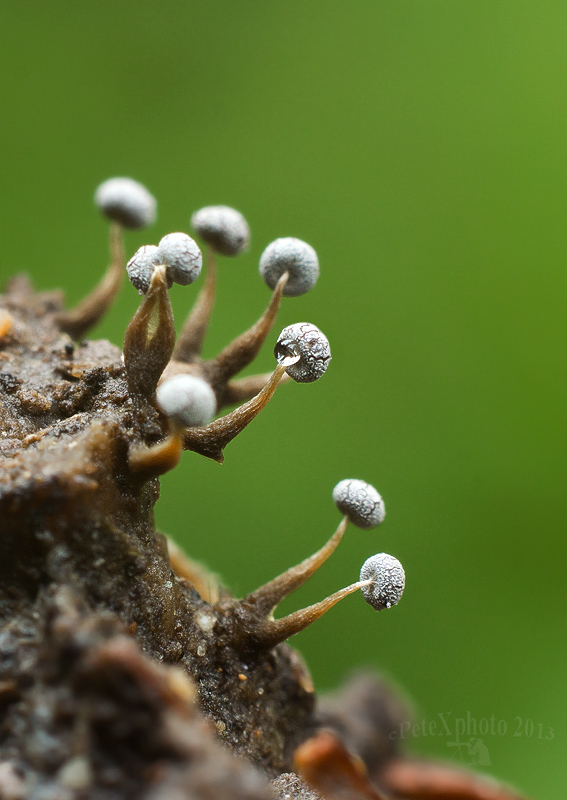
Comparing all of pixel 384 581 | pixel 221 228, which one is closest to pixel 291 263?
pixel 221 228

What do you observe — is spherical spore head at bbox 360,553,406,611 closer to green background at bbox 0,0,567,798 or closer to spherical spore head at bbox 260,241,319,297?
spherical spore head at bbox 260,241,319,297

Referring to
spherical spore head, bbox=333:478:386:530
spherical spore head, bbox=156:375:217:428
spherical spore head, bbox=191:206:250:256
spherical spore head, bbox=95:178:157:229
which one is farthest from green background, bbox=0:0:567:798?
spherical spore head, bbox=156:375:217:428

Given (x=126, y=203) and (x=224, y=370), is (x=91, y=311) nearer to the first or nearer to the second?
(x=126, y=203)

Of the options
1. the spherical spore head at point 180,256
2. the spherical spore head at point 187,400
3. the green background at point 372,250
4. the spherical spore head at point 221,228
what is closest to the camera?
the spherical spore head at point 187,400

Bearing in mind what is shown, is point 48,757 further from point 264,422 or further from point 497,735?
point 264,422

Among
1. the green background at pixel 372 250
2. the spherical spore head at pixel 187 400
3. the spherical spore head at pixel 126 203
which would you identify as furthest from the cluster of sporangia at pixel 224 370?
the green background at pixel 372 250

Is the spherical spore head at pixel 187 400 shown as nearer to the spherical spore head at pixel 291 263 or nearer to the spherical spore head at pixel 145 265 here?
the spherical spore head at pixel 145 265
